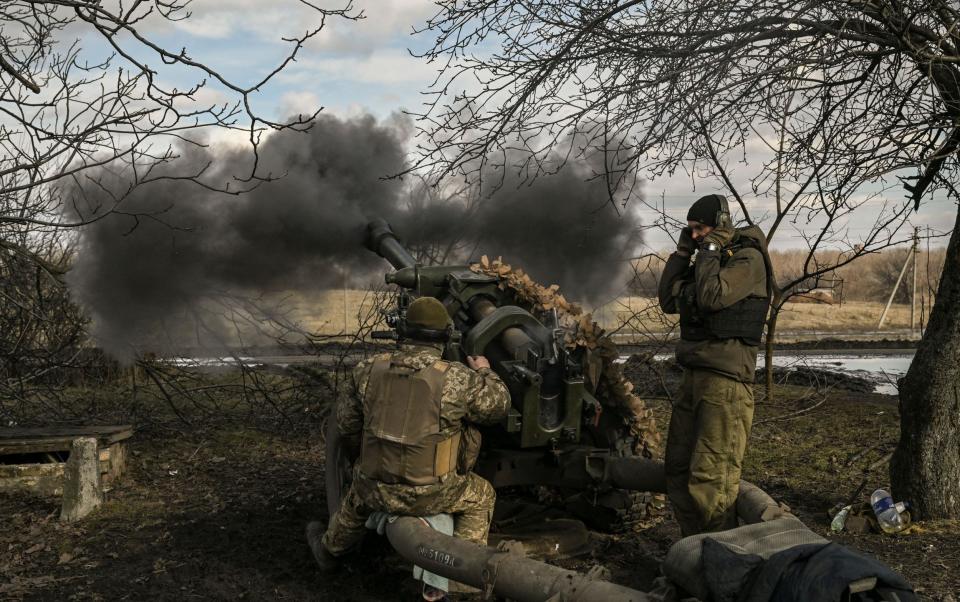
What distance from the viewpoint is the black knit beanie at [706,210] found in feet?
17.5

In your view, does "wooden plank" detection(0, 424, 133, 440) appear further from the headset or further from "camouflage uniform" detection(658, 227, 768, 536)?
the headset

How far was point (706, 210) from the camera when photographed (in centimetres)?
535

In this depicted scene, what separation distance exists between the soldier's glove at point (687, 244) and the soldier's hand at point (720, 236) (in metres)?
0.23

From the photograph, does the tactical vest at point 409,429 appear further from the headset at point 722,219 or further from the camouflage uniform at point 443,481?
the headset at point 722,219

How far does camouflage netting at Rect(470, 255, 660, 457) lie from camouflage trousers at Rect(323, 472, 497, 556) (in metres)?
1.32

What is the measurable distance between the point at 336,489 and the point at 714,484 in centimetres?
272

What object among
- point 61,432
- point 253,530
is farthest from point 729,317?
point 61,432

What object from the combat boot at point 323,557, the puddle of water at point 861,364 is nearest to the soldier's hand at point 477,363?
the combat boot at point 323,557

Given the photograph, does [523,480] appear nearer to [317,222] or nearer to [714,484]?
[714,484]

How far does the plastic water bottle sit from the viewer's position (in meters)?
6.01

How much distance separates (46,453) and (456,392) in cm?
485

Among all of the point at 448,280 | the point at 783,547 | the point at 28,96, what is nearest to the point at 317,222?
the point at 448,280

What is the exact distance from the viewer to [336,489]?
20.9 feet

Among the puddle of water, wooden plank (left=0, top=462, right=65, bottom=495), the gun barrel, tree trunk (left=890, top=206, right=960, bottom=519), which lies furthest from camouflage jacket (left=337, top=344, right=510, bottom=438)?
the puddle of water
